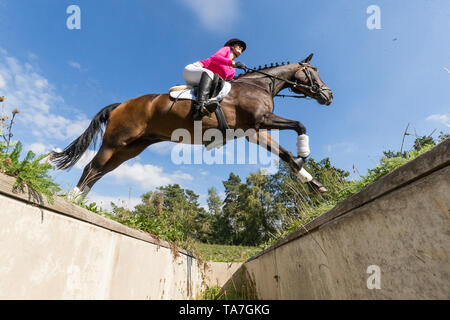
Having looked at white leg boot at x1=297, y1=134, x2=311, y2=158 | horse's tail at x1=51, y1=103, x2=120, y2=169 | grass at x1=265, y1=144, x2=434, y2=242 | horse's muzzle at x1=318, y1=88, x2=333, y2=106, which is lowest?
grass at x1=265, y1=144, x2=434, y2=242

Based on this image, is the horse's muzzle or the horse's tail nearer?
the horse's tail

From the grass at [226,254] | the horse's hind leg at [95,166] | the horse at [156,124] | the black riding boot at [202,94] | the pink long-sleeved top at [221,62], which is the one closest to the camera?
the black riding boot at [202,94]

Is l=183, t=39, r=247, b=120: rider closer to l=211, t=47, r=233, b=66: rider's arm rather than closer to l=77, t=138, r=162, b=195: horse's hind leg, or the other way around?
l=211, t=47, r=233, b=66: rider's arm

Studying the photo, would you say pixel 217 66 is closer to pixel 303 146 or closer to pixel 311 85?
pixel 311 85

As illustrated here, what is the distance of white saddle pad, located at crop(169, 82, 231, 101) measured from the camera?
379cm

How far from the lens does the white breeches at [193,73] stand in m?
4.11

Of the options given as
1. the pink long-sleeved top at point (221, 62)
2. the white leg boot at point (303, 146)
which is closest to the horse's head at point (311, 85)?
the pink long-sleeved top at point (221, 62)

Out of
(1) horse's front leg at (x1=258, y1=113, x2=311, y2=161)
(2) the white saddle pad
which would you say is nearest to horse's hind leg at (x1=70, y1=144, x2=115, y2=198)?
(2) the white saddle pad

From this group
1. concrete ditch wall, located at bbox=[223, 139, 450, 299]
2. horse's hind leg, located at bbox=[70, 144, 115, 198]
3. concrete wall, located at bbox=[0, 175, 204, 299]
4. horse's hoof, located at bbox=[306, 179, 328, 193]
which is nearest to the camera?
concrete ditch wall, located at bbox=[223, 139, 450, 299]

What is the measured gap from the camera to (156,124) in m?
3.90

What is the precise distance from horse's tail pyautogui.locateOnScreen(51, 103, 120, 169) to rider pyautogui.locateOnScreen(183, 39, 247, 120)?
5.48 feet

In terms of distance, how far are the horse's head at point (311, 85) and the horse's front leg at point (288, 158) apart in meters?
1.59

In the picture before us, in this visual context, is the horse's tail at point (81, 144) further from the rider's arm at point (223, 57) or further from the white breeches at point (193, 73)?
the rider's arm at point (223, 57)

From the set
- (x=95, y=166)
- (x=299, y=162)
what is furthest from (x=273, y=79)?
(x=95, y=166)
